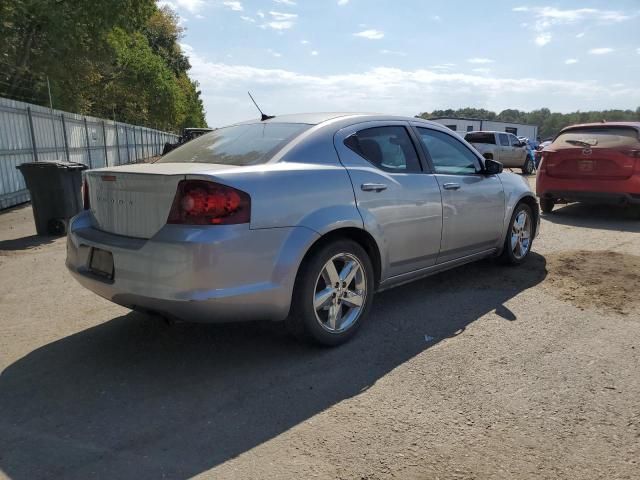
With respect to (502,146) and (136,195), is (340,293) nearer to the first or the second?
(136,195)

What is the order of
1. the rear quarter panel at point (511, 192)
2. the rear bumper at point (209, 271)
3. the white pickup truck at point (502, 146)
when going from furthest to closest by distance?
the white pickup truck at point (502, 146) → the rear quarter panel at point (511, 192) → the rear bumper at point (209, 271)

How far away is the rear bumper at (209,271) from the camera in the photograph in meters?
3.00

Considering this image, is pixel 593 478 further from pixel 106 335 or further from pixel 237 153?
pixel 106 335

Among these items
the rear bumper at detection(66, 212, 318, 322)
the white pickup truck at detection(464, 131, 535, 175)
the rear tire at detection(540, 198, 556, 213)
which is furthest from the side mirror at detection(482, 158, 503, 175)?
the white pickup truck at detection(464, 131, 535, 175)

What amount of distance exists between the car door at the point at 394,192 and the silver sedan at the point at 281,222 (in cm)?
1

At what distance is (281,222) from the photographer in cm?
324

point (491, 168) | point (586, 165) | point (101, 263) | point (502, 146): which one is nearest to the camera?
point (101, 263)

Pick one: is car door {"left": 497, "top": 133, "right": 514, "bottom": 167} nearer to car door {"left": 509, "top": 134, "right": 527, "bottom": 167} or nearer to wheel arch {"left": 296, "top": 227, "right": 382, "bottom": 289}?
car door {"left": 509, "top": 134, "right": 527, "bottom": 167}

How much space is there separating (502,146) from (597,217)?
542 inches

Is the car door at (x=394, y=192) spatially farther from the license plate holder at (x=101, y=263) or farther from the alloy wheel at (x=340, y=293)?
the license plate holder at (x=101, y=263)

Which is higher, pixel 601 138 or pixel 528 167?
pixel 601 138

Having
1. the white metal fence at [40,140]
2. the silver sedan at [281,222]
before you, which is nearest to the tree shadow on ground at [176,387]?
the silver sedan at [281,222]

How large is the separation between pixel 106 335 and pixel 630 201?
8342mm

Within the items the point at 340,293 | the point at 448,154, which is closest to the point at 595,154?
the point at 448,154
